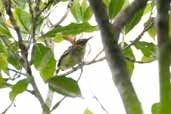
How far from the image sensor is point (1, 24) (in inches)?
34.7

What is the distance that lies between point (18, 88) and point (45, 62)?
0.09 meters

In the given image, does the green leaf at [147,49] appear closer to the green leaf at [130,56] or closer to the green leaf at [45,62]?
the green leaf at [130,56]

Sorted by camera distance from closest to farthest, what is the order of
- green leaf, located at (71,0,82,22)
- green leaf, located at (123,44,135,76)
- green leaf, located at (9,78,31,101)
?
1. green leaf, located at (9,78,31,101)
2. green leaf, located at (123,44,135,76)
3. green leaf, located at (71,0,82,22)

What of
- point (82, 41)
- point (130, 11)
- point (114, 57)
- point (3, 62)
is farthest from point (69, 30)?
point (114, 57)

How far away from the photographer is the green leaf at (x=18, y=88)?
30.5 inches

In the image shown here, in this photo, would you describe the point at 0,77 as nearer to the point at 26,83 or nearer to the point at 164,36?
the point at 26,83

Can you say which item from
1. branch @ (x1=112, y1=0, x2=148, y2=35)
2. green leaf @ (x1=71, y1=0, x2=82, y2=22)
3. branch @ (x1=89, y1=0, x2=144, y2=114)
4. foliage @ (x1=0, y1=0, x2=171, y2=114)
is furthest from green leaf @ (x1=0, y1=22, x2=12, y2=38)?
branch @ (x1=89, y1=0, x2=144, y2=114)

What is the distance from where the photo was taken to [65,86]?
2.59 feet

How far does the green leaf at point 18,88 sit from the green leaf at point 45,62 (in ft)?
0.22

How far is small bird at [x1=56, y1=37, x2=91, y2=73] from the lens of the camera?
81 cm

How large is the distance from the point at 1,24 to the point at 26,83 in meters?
0.18

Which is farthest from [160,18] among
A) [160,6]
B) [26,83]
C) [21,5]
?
[21,5]

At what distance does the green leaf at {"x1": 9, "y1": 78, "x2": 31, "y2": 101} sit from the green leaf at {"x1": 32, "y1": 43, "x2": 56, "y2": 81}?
0.07 metres

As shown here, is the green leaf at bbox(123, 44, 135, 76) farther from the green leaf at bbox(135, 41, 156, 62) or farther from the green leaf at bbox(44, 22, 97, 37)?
the green leaf at bbox(44, 22, 97, 37)
